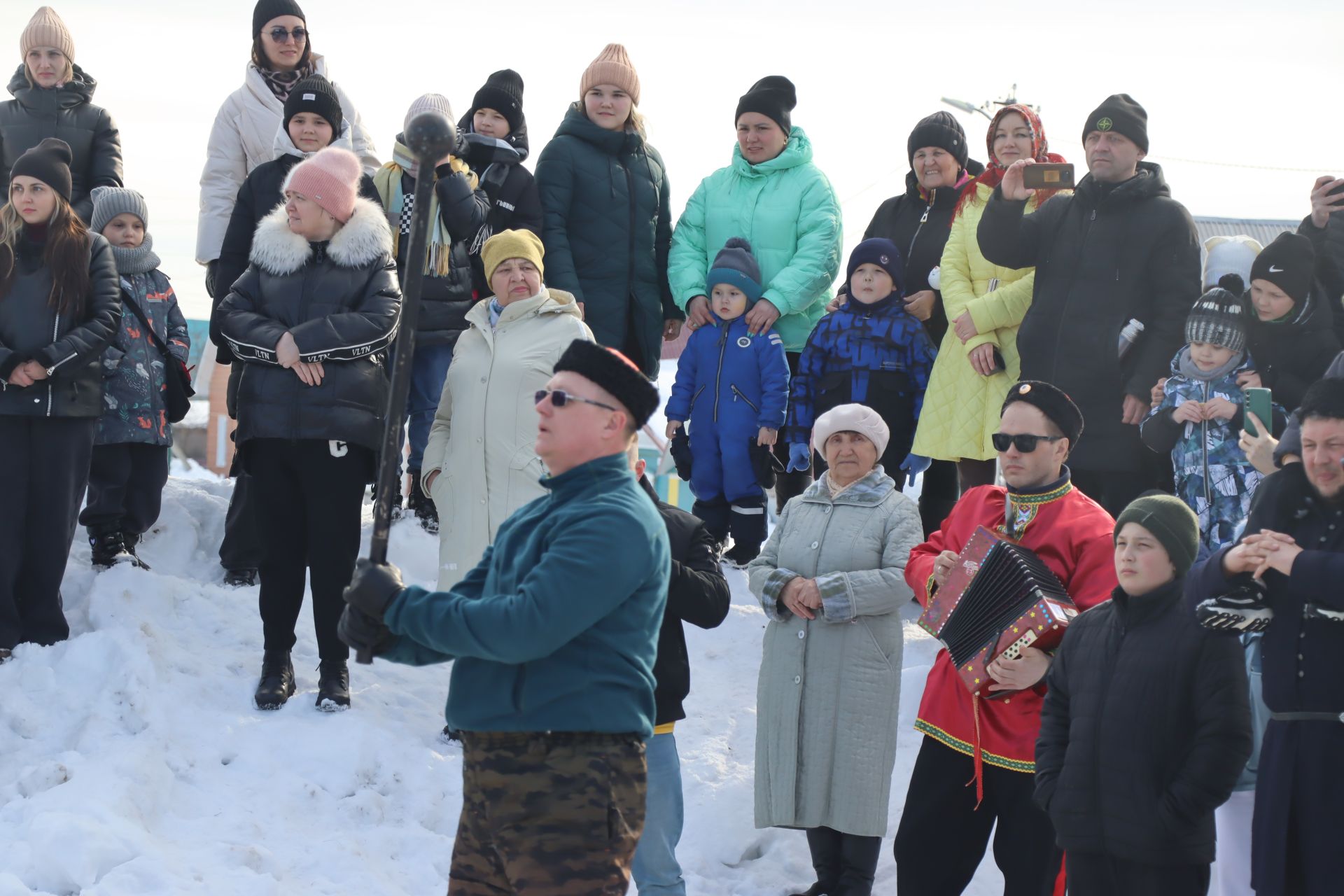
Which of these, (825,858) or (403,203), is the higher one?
(403,203)

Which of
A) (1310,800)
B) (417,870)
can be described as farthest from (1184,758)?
(417,870)

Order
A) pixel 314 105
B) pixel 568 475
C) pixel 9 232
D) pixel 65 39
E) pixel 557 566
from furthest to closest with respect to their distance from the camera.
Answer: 1. pixel 65 39
2. pixel 314 105
3. pixel 9 232
4. pixel 568 475
5. pixel 557 566

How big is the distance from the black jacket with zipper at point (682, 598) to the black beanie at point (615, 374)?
124 centimetres

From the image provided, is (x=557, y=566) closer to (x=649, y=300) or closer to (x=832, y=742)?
(x=832, y=742)

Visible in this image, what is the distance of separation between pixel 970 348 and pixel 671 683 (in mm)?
→ 3003

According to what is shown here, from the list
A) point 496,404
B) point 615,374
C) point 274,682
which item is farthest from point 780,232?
point 615,374

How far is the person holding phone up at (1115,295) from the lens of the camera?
640 cm

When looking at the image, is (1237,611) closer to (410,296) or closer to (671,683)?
(671,683)

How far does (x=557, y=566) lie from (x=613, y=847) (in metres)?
0.66

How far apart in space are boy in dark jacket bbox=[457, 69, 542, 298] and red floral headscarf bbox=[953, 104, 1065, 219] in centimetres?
221

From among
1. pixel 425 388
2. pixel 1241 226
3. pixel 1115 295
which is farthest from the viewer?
pixel 1241 226

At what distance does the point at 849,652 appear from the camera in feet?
17.5

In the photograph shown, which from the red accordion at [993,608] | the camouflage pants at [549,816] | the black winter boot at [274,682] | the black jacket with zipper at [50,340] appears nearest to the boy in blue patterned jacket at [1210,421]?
the red accordion at [993,608]

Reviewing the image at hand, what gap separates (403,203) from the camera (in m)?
7.19
